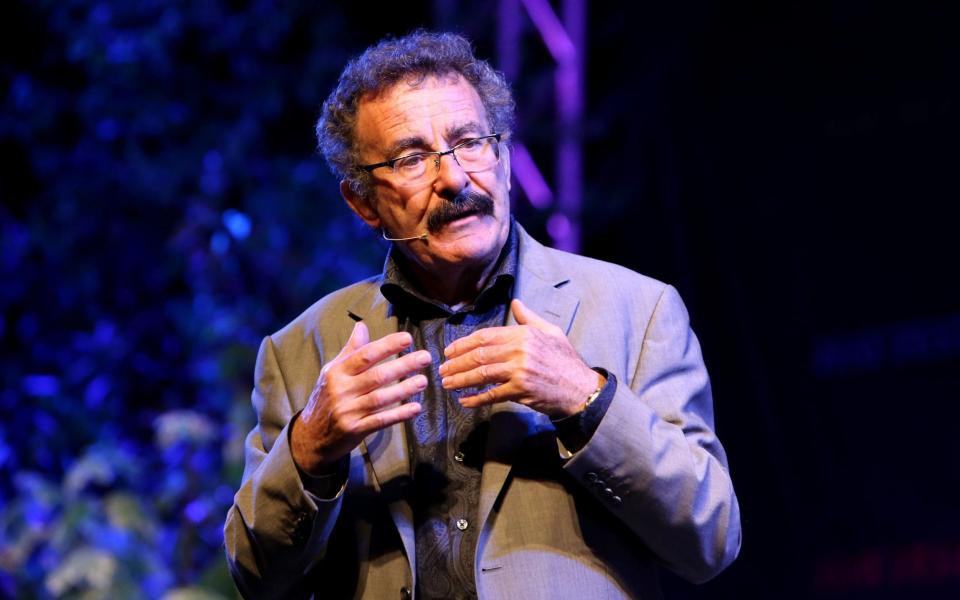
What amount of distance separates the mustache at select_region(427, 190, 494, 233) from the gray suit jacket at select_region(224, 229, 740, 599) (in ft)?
0.48

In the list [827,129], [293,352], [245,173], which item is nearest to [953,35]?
[827,129]

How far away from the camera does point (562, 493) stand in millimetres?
1888

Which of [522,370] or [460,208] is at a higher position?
[460,208]

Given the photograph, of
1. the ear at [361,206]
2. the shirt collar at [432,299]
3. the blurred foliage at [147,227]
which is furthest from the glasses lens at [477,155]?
the blurred foliage at [147,227]

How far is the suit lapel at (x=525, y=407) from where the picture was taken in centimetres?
186

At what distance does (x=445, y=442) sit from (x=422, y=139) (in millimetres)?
573

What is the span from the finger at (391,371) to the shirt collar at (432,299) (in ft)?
A: 1.23

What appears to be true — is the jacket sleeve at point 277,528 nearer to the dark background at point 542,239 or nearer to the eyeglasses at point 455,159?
the eyeglasses at point 455,159

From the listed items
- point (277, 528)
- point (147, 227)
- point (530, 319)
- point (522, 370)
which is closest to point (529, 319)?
point (530, 319)

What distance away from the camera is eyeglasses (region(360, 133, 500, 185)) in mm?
2078

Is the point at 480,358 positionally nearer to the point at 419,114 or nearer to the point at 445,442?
the point at 445,442

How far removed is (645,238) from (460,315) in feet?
5.73

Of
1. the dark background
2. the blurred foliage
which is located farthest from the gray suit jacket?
the blurred foliage

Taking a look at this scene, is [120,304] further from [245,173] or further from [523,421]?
[523,421]
